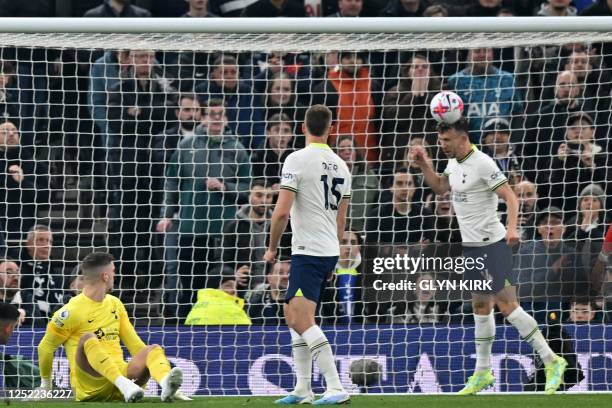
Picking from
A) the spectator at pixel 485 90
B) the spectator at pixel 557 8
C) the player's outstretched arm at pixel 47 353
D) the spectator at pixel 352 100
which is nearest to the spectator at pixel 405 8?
the spectator at pixel 352 100

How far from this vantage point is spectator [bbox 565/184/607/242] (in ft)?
40.4

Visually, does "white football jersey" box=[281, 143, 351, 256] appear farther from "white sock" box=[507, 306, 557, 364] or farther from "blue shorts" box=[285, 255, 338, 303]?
"white sock" box=[507, 306, 557, 364]

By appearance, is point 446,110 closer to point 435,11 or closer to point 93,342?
point 435,11

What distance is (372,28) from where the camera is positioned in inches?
425

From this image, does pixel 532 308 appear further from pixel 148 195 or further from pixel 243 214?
pixel 148 195

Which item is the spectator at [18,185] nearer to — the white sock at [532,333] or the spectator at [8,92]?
the spectator at [8,92]

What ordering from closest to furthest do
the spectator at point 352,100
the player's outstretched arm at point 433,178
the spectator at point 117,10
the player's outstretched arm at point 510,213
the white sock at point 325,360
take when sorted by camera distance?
the white sock at point 325,360 → the player's outstretched arm at point 510,213 → the player's outstretched arm at point 433,178 → the spectator at point 352,100 → the spectator at point 117,10

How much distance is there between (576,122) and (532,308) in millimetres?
1952

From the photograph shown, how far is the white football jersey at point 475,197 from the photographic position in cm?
1070

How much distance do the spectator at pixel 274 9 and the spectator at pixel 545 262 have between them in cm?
404

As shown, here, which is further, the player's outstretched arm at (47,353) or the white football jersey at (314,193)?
the player's outstretched arm at (47,353)

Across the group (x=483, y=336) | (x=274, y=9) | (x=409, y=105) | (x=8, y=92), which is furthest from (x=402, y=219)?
(x=8, y=92)

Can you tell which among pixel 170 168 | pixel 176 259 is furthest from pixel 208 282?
pixel 170 168

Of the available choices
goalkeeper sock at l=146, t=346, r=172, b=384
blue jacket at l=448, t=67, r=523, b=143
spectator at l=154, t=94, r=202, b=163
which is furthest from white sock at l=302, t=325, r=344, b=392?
blue jacket at l=448, t=67, r=523, b=143
